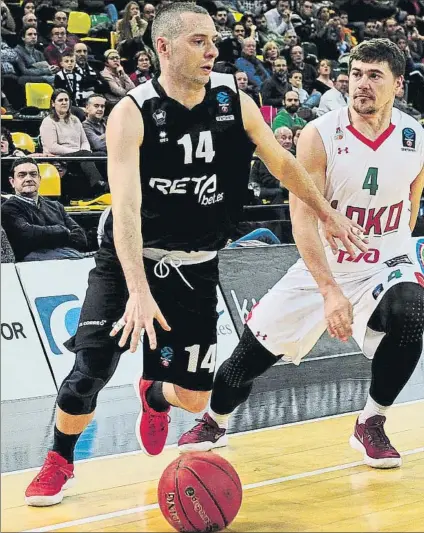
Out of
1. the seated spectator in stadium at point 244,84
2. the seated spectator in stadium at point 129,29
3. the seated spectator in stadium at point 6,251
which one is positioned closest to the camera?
the seated spectator in stadium at point 6,251

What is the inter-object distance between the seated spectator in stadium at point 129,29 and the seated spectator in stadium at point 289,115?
2303mm

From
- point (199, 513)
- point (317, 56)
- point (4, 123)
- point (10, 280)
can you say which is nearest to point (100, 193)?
point (4, 123)

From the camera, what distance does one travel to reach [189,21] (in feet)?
13.9

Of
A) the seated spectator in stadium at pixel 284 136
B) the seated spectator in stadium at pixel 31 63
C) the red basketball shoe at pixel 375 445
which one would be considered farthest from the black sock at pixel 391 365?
the seated spectator in stadium at pixel 31 63

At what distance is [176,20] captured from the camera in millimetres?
4266

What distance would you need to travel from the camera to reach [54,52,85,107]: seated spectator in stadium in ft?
39.2

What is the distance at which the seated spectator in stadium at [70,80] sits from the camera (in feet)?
39.2

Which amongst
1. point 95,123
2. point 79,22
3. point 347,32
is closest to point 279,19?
point 347,32

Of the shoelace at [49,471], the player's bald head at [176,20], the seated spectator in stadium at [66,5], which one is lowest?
the seated spectator in stadium at [66,5]

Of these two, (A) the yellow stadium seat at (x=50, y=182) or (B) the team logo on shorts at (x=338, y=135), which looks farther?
(A) the yellow stadium seat at (x=50, y=182)

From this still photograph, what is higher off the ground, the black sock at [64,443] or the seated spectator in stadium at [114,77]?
the black sock at [64,443]

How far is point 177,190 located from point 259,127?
51 centimetres

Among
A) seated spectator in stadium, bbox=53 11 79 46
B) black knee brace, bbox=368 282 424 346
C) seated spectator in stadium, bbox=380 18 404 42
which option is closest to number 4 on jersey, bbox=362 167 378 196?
black knee brace, bbox=368 282 424 346

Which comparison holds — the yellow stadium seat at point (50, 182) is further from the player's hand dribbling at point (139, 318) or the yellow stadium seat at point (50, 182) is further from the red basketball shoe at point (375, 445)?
the player's hand dribbling at point (139, 318)
